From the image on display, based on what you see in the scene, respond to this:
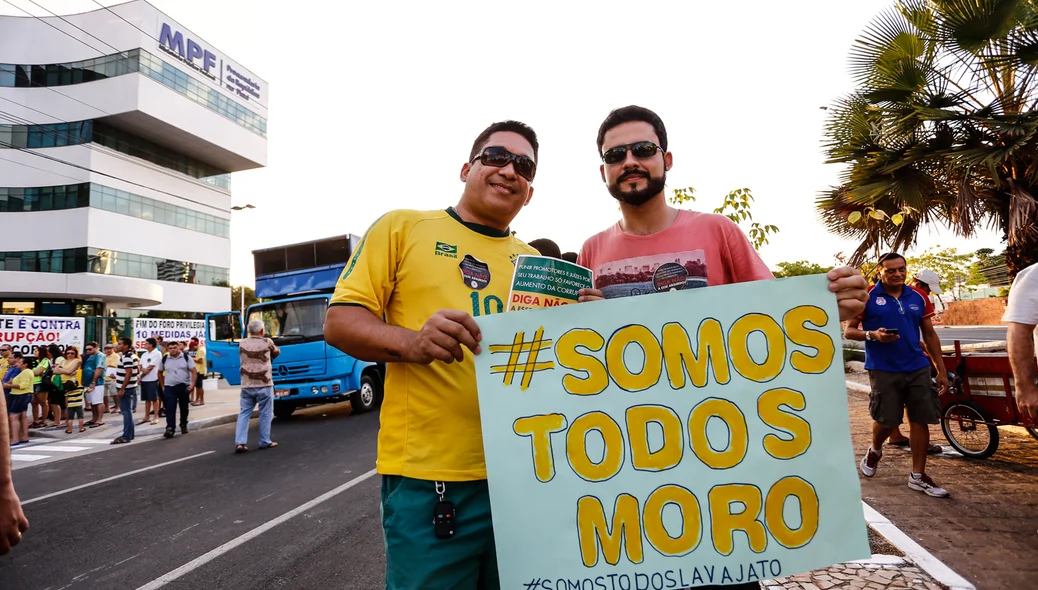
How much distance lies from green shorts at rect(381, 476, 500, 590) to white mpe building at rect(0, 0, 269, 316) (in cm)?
3438

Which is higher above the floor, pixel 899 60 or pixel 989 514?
pixel 899 60

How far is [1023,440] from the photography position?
5805 mm

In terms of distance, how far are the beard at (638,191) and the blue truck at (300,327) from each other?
31.4 feet

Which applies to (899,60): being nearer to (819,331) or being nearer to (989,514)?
(989,514)

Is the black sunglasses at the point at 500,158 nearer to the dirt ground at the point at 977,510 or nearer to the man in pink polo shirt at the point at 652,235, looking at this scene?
the man in pink polo shirt at the point at 652,235

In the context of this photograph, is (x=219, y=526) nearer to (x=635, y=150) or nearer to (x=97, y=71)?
(x=635, y=150)

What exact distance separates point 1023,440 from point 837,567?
4.66m

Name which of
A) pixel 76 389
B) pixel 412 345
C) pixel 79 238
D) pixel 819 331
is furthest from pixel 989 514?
pixel 79 238

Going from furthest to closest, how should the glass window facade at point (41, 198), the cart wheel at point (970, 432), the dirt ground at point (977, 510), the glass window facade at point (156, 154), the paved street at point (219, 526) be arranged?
the glass window facade at point (156, 154)
the glass window facade at point (41, 198)
the cart wheel at point (970, 432)
the paved street at point (219, 526)
the dirt ground at point (977, 510)

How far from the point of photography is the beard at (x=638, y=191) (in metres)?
1.86

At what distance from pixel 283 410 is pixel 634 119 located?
12149 millimetres

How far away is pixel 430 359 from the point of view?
1.42 m

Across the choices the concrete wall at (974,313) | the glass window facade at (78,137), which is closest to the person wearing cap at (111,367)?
the glass window facade at (78,137)

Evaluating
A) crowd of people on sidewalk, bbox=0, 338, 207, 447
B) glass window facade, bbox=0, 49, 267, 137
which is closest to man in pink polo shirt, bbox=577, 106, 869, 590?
crowd of people on sidewalk, bbox=0, 338, 207, 447
